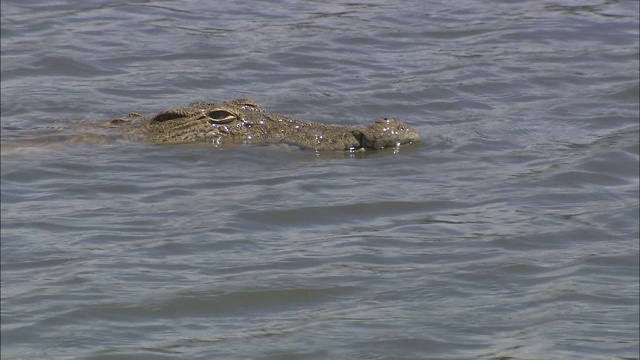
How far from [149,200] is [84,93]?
355cm

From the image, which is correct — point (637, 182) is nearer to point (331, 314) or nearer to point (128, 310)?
point (331, 314)

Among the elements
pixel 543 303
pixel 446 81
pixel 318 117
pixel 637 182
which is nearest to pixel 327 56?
pixel 446 81

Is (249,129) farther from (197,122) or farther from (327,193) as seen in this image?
(327,193)

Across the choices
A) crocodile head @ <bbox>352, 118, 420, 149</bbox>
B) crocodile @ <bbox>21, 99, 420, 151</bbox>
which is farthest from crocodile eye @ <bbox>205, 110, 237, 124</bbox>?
crocodile head @ <bbox>352, 118, 420, 149</bbox>

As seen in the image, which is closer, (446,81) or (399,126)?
(399,126)

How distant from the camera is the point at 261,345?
5855 mm

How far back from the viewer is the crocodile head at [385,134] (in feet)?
32.9

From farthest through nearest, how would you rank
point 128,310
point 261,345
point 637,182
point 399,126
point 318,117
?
point 318,117, point 399,126, point 637,182, point 128,310, point 261,345

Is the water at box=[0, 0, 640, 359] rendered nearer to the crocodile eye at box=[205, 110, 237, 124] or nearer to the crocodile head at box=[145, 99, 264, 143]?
the crocodile head at box=[145, 99, 264, 143]

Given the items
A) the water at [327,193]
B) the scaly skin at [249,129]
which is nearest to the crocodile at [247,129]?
the scaly skin at [249,129]

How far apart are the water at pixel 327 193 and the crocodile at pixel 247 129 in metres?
0.16

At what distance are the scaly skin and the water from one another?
6.2 inches

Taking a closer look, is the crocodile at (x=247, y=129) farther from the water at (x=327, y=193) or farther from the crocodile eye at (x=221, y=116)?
the water at (x=327, y=193)

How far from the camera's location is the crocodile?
1009cm
